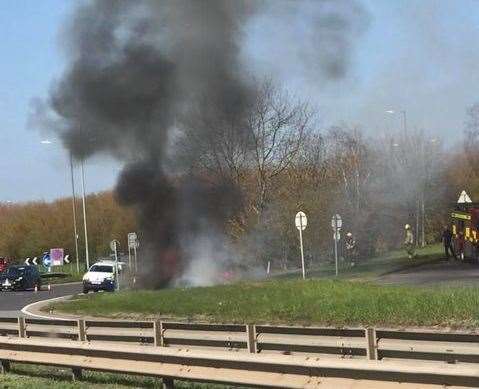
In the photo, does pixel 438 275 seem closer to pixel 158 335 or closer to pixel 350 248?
pixel 350 248

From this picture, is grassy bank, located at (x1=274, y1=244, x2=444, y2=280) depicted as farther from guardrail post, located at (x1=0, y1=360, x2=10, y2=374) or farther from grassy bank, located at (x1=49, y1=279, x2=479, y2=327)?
guardrail post, located at (x1=0, y1=360, x2=10, y2=374)

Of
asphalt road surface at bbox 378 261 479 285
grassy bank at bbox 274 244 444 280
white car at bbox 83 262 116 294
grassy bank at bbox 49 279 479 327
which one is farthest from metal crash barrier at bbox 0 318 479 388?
white car at bbox 83 262 116 294

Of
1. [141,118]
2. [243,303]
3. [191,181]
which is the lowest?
[243,303]

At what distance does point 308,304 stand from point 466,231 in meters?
16.6

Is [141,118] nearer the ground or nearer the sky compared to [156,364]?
nearer the sky

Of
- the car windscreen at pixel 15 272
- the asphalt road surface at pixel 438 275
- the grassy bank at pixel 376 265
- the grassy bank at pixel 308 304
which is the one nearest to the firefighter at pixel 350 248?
the grassy bank at pixel 376 265

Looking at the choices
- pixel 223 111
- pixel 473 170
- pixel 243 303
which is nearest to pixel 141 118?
pixel 223 111

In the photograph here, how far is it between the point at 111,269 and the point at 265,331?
107 ft

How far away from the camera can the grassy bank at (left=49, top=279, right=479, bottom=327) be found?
18.6 metres

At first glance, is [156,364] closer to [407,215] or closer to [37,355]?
[37,355]

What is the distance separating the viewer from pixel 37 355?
12516 millimetres

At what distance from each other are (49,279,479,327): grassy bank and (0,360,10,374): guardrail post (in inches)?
316

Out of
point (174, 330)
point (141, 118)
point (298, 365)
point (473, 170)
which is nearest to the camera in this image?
point (298, 365)

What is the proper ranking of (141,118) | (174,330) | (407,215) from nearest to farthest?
(174,330)
(141,118)
(407,215)
